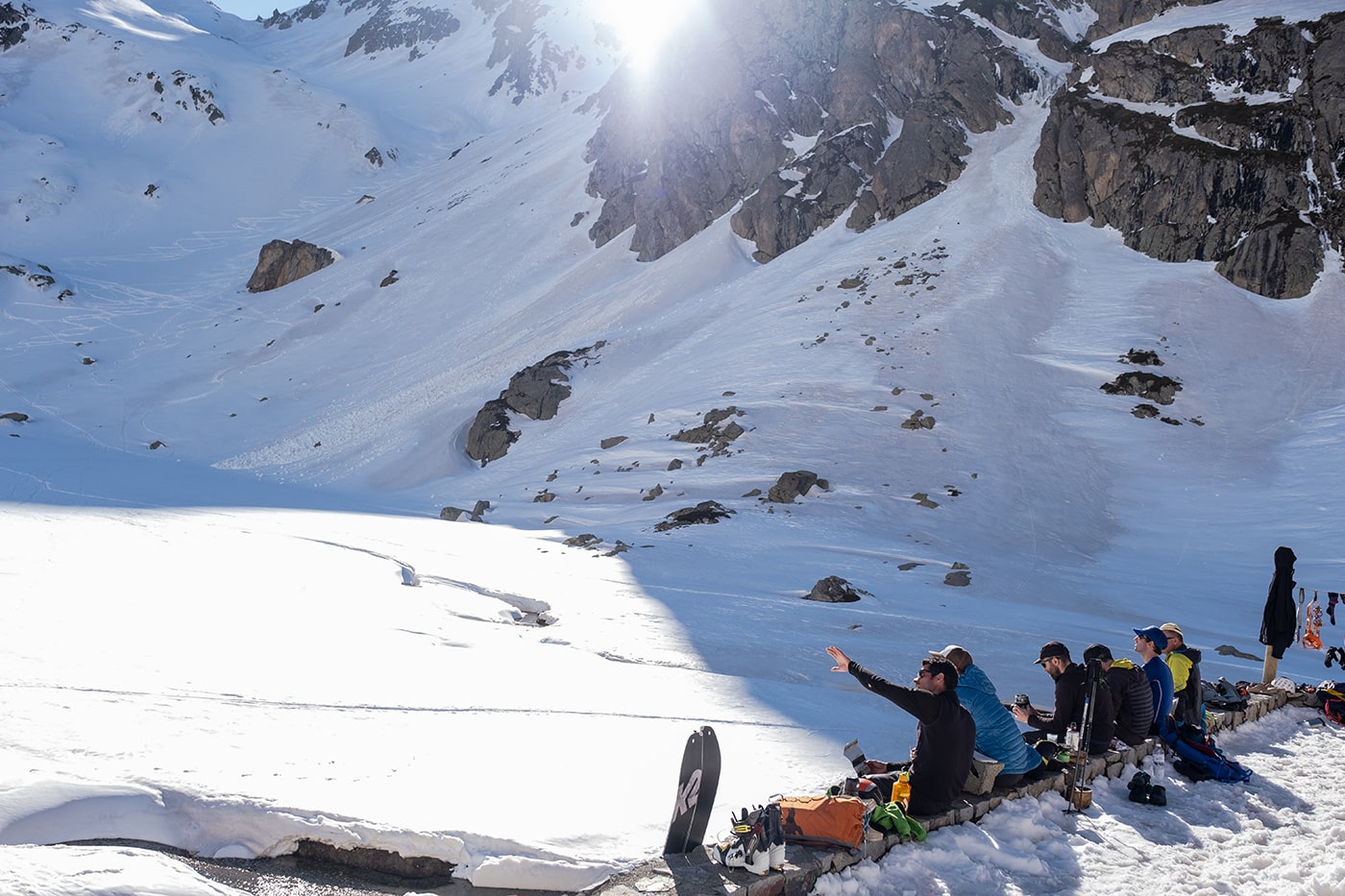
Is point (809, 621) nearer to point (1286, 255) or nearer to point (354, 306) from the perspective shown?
point (1286, 255)

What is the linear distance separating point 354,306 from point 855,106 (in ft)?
109

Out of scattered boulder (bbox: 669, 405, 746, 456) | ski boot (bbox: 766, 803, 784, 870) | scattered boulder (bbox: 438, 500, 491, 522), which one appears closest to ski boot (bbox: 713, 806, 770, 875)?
ski boot (bbox: 766, 803, 784, 870)

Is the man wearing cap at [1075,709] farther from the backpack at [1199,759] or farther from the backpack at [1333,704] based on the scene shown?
the backpack at [1333,704]

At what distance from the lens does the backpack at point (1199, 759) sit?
344 inches

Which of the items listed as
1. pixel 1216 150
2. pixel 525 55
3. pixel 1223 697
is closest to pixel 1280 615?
pixel 1223 697

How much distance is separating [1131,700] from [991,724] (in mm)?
2272

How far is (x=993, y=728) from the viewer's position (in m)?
7.40

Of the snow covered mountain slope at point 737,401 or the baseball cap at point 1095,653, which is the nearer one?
the baseball cap at point 1095,653

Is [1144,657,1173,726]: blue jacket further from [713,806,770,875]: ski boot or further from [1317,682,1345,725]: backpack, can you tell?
[713,806,770,875]: ski boot

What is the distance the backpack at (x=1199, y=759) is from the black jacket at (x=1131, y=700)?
18.2 inches

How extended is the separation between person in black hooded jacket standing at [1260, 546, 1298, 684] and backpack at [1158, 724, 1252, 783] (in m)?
4.02

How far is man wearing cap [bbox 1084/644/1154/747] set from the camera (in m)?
8.67

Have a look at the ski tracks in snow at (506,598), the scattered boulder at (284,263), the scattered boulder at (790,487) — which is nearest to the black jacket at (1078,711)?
the ski tracks in snow at (506,598)

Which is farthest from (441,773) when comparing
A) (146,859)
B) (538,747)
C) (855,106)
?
(855,106)
